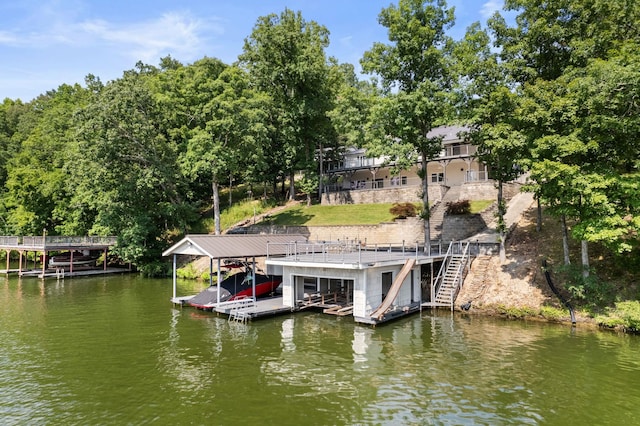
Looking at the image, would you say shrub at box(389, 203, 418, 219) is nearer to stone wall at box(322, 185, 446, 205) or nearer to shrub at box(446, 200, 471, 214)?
stone wall at box(322, 185, 446, 205)

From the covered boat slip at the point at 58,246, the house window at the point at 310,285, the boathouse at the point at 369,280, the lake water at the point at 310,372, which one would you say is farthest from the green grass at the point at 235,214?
the lake water at the point at 310,372

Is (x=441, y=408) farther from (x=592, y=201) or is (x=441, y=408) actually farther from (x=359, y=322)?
(x=592, y=201)

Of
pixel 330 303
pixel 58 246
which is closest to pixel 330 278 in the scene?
pixel 330 303

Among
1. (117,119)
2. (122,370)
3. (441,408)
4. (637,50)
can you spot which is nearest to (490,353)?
(441,408)

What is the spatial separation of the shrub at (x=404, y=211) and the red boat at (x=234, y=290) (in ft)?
54.6

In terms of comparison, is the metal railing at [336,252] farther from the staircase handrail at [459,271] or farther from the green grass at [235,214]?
the green grass at [235,214]

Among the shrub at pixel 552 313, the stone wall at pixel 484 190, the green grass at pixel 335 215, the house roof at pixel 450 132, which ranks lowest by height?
the shrub at pixel 552 313

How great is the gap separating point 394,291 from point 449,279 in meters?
5.65

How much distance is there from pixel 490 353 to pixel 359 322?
22.6ft

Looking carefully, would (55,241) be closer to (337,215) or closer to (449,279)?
(337,215)

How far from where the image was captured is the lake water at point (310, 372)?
1159 cm

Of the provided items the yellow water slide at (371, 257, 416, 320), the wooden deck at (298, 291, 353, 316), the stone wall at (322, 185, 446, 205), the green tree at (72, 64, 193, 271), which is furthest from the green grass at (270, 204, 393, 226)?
the yellow water slide at (371, 257, 416, 320)

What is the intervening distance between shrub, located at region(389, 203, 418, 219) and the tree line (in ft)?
23.6

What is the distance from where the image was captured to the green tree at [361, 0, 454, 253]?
2870 cm
